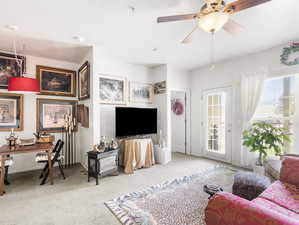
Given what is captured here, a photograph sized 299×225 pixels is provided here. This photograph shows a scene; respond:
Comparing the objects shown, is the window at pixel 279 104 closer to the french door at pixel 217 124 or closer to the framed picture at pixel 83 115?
the french door at pixel 217 124

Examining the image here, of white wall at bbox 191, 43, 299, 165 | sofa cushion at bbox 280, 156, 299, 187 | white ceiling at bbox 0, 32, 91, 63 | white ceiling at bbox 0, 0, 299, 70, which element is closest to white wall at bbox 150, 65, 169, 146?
white ceiling at bbox 0, 0, 299, 70

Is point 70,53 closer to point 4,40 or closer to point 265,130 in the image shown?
point 4,40

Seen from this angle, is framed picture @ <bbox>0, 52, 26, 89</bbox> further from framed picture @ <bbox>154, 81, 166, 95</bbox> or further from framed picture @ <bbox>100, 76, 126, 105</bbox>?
framed picture @ <bbox>154, 81, 166, 95</bbox>

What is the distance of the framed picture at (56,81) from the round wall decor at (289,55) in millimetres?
5045

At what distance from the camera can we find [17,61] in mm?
A: 3459

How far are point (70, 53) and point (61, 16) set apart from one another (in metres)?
1.44

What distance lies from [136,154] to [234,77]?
329 cm

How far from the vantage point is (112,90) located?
399cm

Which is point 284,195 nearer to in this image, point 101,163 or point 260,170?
point 260,170

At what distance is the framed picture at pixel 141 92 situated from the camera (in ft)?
14.3

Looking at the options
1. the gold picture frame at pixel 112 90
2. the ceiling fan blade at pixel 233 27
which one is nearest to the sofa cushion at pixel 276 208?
the ceiling fan blade at pixel 233 27

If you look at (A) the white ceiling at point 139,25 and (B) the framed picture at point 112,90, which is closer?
(A) the white ceiling at point 139,25

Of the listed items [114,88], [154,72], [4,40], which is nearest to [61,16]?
[4,40]

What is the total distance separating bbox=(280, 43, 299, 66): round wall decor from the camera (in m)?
3.03
